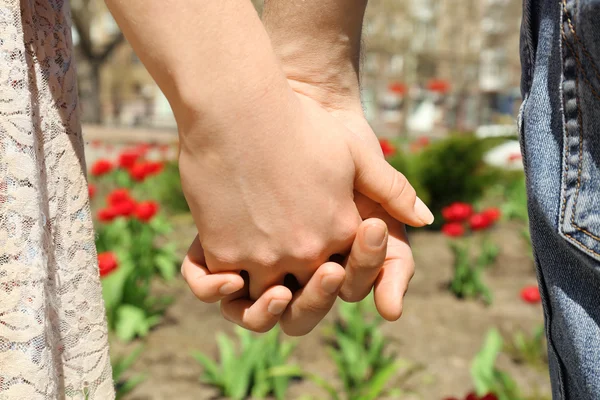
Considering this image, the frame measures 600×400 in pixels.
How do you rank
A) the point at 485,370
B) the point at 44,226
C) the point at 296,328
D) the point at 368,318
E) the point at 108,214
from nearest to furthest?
the point at 44,226, the point at 296,328, the point at 485,370, the point at 108,214, the point at 368,318

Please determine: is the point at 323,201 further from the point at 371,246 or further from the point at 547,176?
the point at 547,176

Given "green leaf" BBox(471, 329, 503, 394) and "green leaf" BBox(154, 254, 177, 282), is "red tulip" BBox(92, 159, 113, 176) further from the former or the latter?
"green leaf" BBox(471, 329, 503, 394)

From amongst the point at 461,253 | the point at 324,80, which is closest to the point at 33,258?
A: the point at 324,80

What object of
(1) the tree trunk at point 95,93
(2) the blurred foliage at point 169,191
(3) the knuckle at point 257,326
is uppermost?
(3) the knuckle at point 257,326

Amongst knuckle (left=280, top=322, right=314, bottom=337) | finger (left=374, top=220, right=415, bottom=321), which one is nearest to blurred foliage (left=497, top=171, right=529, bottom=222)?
finger (left=374, top=220, right=415, bottom=321)

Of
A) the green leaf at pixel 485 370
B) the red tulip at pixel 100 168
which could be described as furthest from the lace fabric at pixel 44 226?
the red tulip at pixel 100 168

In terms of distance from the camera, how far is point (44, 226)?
0.78m

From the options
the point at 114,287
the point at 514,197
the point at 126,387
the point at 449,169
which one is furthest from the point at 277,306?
the point at 514,197

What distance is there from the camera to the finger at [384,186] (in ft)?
2.80

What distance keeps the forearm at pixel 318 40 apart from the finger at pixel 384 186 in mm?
135

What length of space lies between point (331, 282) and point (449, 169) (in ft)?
15.8

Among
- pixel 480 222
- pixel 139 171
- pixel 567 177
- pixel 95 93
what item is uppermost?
pixel 567 177

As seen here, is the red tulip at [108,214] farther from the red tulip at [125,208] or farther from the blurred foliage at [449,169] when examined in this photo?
the blurred foliage at [449,169]

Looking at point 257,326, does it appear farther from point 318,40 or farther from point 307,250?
point 318,40
